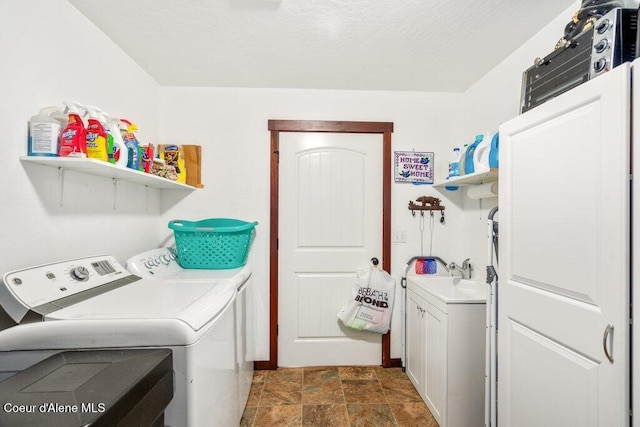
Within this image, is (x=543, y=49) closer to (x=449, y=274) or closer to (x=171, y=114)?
(x=449, y=274)

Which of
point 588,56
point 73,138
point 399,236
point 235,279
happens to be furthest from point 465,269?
point 73,138

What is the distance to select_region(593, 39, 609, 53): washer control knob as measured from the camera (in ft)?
2.94

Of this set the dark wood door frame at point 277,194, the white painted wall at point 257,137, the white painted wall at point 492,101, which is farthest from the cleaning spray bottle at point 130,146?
the white painted wall at point 492,101

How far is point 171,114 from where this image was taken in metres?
2.28

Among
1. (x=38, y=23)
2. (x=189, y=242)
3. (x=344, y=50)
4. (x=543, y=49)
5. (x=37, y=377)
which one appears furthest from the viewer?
(x=189, y=242)

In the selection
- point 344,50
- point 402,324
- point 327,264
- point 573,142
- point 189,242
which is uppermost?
point 344,50

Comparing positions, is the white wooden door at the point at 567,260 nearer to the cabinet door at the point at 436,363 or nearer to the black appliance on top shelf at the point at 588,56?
the black appliance on top shelf at the point at 588,56

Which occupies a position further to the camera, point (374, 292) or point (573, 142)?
point (374, 292)

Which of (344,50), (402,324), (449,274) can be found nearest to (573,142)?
(344,50)

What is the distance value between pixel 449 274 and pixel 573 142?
5.44ft

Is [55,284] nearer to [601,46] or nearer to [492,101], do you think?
[601,46]

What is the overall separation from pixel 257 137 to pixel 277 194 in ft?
1.67

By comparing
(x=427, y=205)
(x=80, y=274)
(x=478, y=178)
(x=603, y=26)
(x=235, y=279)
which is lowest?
(x=235, y=279)

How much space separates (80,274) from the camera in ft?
4.15
